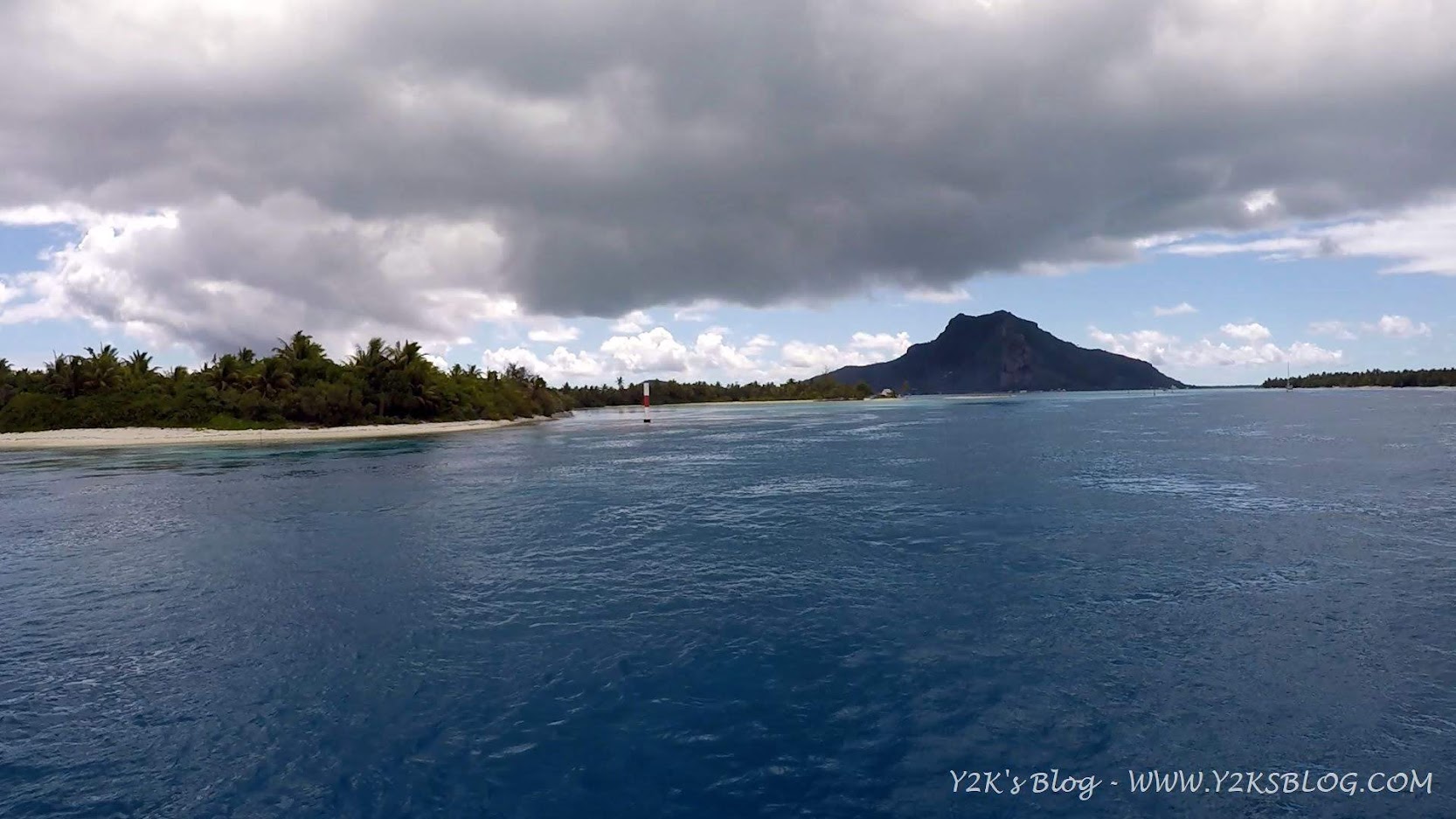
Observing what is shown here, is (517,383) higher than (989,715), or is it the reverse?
(517,383)

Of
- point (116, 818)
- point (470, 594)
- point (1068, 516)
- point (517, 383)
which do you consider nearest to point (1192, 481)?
point (1068, 516)

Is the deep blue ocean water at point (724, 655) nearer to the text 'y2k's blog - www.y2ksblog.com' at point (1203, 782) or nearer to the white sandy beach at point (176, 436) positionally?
the text 'y2k's blog - www.y2ksblog.com' at point (1203, 782)

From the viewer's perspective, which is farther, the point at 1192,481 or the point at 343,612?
the point at 1192,481

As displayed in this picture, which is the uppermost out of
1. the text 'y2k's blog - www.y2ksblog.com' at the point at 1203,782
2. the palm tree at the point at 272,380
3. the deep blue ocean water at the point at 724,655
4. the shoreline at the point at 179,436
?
the palm tree at the point at 272,380

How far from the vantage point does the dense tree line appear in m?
103

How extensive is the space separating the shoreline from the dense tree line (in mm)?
3386

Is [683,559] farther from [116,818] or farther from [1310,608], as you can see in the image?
[1310,608]

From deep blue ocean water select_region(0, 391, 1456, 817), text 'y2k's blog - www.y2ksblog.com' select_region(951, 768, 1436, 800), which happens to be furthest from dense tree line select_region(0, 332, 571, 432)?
text 'y2k's blog - www.y2ksblog.com' select_region(951, 768, 1436, 800)

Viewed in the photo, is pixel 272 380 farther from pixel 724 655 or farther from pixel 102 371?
pixel 724 655

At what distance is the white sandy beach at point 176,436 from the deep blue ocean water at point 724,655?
66.7 meters

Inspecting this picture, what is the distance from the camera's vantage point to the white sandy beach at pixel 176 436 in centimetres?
8981

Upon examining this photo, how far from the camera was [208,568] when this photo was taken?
78.8 feet

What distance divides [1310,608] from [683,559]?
1832 centimetres

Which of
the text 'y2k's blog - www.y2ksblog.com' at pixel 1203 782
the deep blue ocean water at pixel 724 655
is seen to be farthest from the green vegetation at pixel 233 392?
the text 'y2k's blog - www.y2ksblog.com' at pixel 1203 782
